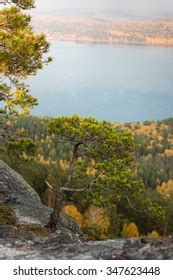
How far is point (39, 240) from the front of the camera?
25359 mm

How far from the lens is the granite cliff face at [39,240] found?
17.5 m

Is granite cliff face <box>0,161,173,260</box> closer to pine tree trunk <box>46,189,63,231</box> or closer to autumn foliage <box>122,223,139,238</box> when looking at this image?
pine tree trunk <box>46,189,63,231</box>

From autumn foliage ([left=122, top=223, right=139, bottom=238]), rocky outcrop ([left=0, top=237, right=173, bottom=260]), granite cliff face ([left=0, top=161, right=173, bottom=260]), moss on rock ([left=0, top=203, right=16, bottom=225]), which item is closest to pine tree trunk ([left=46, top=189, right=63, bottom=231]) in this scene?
granite cliff face ([left=0, top=161, right=173, bottom=260])

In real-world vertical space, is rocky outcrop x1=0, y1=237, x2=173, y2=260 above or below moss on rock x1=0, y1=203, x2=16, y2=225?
above

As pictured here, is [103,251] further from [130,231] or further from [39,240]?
[130,231]

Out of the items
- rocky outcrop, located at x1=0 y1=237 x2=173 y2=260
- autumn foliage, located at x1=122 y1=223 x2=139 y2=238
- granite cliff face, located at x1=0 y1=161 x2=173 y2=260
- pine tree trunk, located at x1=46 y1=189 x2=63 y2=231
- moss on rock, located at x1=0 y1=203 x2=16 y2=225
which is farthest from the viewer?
autumn foliage, located at x1=122 y1=223 x2=139 y2=238

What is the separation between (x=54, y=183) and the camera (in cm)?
9962

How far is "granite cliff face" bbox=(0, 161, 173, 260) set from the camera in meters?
17.5

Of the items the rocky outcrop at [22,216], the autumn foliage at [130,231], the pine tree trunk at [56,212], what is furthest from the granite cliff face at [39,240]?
the autumn foliage at [130,231]

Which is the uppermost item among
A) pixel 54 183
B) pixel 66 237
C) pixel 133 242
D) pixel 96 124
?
pixel 96 124

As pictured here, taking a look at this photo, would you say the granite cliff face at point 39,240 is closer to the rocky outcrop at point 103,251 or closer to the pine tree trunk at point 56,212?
the rocky outcrop at point 103,251

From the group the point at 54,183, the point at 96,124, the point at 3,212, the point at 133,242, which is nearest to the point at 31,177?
the point at 54,183
